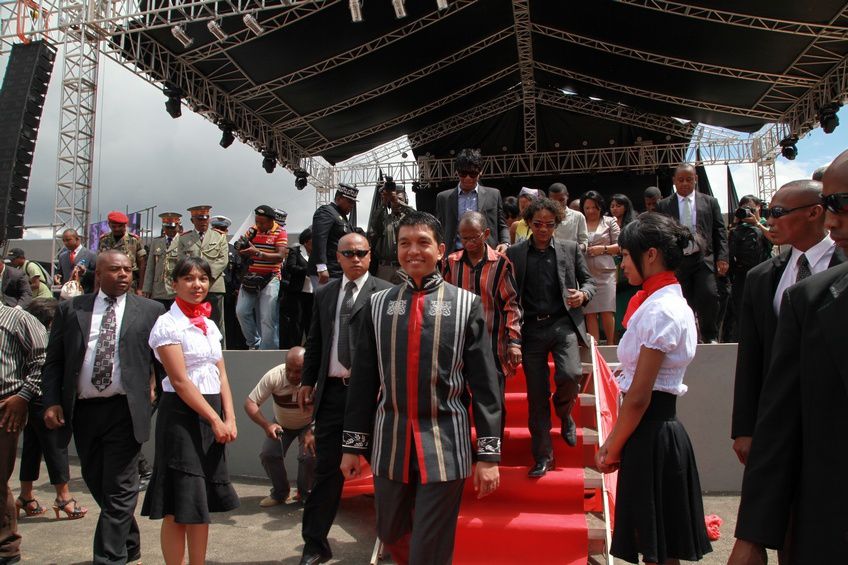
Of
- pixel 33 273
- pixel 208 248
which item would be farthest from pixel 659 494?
pixel 33 273

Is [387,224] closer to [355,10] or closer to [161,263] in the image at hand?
[161,263]

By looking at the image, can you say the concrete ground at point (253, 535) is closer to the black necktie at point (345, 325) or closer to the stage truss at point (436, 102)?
the black necktie at point (345, 325)

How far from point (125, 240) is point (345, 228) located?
3.17 m

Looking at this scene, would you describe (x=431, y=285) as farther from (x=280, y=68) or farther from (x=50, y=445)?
(x=280, y=68)

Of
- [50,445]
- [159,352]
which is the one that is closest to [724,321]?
[159,352]

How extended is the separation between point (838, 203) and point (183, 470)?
303 cm

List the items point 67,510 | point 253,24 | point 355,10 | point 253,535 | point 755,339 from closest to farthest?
point 755,339, point 253,535, point 67,510, point 355,10, point 253,24

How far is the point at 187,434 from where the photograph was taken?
3363 millimetres

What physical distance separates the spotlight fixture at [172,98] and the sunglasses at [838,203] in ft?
39.1

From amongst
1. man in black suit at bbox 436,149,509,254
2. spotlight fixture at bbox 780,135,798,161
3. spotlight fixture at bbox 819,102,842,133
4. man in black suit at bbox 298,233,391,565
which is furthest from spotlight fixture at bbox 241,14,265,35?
spotlight fixture at bbox 780,135,798,161

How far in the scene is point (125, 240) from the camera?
729cm

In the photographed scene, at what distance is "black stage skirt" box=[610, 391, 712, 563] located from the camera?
99.4 inches

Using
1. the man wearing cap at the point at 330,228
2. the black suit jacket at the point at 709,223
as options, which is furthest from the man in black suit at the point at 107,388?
the black suit jacket at the point at 709,223

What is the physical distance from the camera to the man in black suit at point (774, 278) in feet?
7.32
